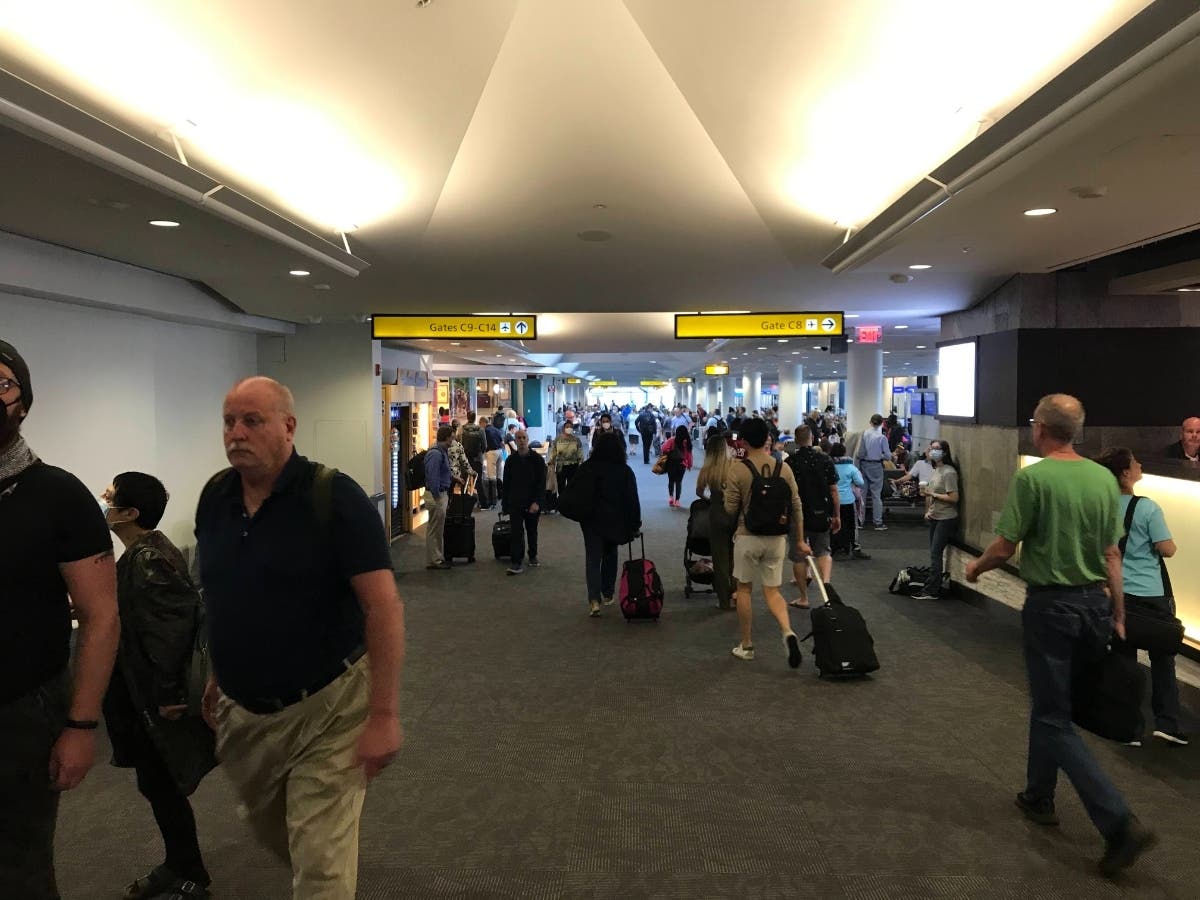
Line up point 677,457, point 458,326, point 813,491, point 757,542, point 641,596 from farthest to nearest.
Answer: point 677,457
point 458,326
point 813,491
point 641,596
point 757,542

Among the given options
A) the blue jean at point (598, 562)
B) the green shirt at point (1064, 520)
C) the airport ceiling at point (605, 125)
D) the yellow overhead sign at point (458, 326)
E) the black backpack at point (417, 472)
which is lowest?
the blue jean at point (598, 562)

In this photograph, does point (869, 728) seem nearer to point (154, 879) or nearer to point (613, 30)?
point (154, 879)

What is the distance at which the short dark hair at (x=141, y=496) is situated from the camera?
3047 millimetres

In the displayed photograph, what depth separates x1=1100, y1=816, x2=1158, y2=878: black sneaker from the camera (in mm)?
3172

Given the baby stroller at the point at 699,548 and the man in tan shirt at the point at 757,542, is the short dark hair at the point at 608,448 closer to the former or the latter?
the baby stroller at the point at 699,548

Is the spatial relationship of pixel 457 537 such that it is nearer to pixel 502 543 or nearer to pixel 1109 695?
pixel 502 543

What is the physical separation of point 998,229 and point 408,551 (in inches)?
353

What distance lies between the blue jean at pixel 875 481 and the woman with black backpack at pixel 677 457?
3477 millimetres

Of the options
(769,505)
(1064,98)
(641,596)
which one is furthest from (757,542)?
(1064,98)

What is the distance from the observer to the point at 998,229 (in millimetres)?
5781

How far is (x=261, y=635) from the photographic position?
87.0 inches

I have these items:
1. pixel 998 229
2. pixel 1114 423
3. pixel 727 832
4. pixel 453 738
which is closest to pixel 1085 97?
pixel 998 229

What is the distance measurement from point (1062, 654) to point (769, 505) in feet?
8.76

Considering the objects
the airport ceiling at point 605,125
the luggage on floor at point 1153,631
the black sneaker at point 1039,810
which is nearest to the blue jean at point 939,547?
the airport ceiling at point 605,125
